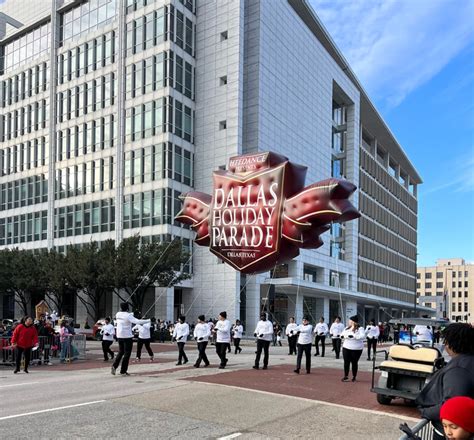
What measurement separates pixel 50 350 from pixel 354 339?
11072 millimetres

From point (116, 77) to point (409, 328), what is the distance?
40594 millimetres

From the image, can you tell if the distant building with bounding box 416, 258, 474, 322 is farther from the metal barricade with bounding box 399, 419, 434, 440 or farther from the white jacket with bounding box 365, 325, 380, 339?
the metal barricade with bounding box 399, 419, 434, 440

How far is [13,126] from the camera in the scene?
60.3 meters

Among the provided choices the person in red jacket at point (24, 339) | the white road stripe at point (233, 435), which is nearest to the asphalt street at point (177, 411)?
the white road stripe at point (233, 435)

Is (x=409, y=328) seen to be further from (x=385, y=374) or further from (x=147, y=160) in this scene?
(x=147, y=160)

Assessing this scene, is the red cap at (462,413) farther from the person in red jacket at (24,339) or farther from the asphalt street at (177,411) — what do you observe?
the person in red jacket at (24,339)

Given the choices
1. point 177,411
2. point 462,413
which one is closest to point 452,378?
point 462,413

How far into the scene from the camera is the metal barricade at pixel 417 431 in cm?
379

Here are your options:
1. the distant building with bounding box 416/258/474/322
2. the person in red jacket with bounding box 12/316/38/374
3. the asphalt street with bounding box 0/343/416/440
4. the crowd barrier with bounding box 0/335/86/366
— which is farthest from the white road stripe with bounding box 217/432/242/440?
the distant building with bounding box 416/258/474/322

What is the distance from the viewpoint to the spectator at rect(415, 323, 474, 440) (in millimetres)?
3920

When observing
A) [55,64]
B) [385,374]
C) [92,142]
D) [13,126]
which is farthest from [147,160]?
[385,374]

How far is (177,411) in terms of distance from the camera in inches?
355

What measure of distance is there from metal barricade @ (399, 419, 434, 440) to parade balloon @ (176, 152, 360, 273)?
32.4 feet

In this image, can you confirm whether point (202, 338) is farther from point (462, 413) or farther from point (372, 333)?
point (462, 413)
